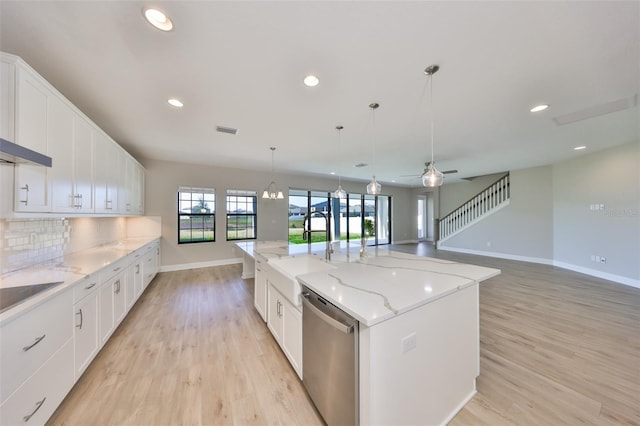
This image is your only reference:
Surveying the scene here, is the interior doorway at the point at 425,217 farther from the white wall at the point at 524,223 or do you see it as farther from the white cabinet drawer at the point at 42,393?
the white cabinet drawer at the point at 42,393

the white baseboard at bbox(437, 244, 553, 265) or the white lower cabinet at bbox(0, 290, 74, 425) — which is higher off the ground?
the white lower cabinet at bbox(0, 290, 74, 425)

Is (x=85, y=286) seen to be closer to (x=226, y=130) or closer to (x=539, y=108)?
(x=226, y=130)

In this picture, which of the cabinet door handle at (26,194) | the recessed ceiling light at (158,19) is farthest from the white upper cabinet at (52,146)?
the recessed ceiling light at (158,19)

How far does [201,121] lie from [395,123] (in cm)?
270

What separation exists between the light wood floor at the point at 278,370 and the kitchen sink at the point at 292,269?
72cm

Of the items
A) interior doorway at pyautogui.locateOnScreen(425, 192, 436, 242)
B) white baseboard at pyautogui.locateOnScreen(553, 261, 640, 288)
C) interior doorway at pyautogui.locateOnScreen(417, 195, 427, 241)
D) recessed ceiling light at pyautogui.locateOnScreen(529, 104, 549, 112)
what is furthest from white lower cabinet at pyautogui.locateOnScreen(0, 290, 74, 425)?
interior doorway at pyautogui.locateOnScreen(425, 192, 436, 242)

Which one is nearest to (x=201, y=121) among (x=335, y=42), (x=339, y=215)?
(x=335, y=42)

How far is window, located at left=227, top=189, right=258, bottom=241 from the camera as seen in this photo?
19.5 feet

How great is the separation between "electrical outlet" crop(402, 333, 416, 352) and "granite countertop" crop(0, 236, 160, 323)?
6.79 feet

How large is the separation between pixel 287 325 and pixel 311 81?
229cm

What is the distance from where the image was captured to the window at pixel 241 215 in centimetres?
593

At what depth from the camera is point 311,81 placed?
2.06 m

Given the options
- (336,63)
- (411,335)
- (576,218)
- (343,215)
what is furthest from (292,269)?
(576,218)

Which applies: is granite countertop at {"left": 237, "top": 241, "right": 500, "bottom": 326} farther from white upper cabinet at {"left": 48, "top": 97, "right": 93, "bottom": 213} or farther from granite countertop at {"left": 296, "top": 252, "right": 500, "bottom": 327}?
white upper cabinet at {"left": 48, "top": 97, "right": 93, "bottom": 213}
